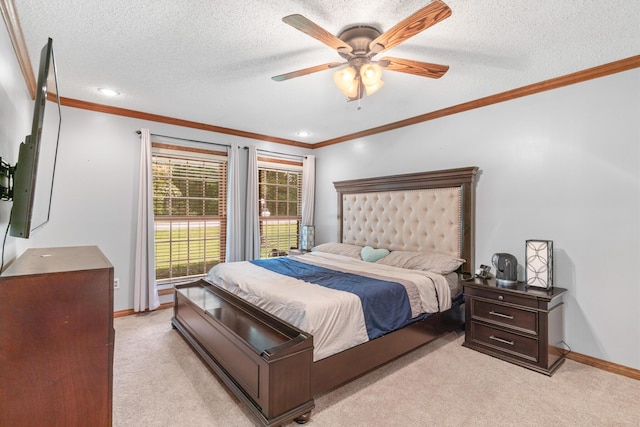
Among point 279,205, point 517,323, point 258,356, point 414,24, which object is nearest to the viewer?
point 414,24

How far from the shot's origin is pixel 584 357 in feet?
9.14

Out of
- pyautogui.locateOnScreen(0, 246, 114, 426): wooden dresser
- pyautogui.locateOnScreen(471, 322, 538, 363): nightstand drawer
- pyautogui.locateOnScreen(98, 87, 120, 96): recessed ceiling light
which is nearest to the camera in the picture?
pyautogui.locateOnScreen(0, 246, 114, 426): wooden dresser

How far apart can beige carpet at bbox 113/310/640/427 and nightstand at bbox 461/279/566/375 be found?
0.11 meters

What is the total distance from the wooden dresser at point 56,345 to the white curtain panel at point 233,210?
3.34 metres

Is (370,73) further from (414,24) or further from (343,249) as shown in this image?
(343,249)

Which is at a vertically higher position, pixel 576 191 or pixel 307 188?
pixel 307 188

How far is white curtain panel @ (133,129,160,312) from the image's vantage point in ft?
12.7

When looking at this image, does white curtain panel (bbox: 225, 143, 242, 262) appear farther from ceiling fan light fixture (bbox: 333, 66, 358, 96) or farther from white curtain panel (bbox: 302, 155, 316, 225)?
ceiling fan light fixture (bbox: 333, 66, 358, 96)

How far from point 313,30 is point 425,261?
271 centimetres

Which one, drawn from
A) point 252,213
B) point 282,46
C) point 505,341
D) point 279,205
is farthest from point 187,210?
point 505,341

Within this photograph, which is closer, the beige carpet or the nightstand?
the beige carpet

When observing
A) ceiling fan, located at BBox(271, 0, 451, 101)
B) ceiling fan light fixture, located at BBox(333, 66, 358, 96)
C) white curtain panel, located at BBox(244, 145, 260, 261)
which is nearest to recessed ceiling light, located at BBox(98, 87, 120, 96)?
white curtain panel, located at BBox(244, 145, 260, 261)

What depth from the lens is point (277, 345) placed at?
201 cm

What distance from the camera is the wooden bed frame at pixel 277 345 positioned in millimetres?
1878
